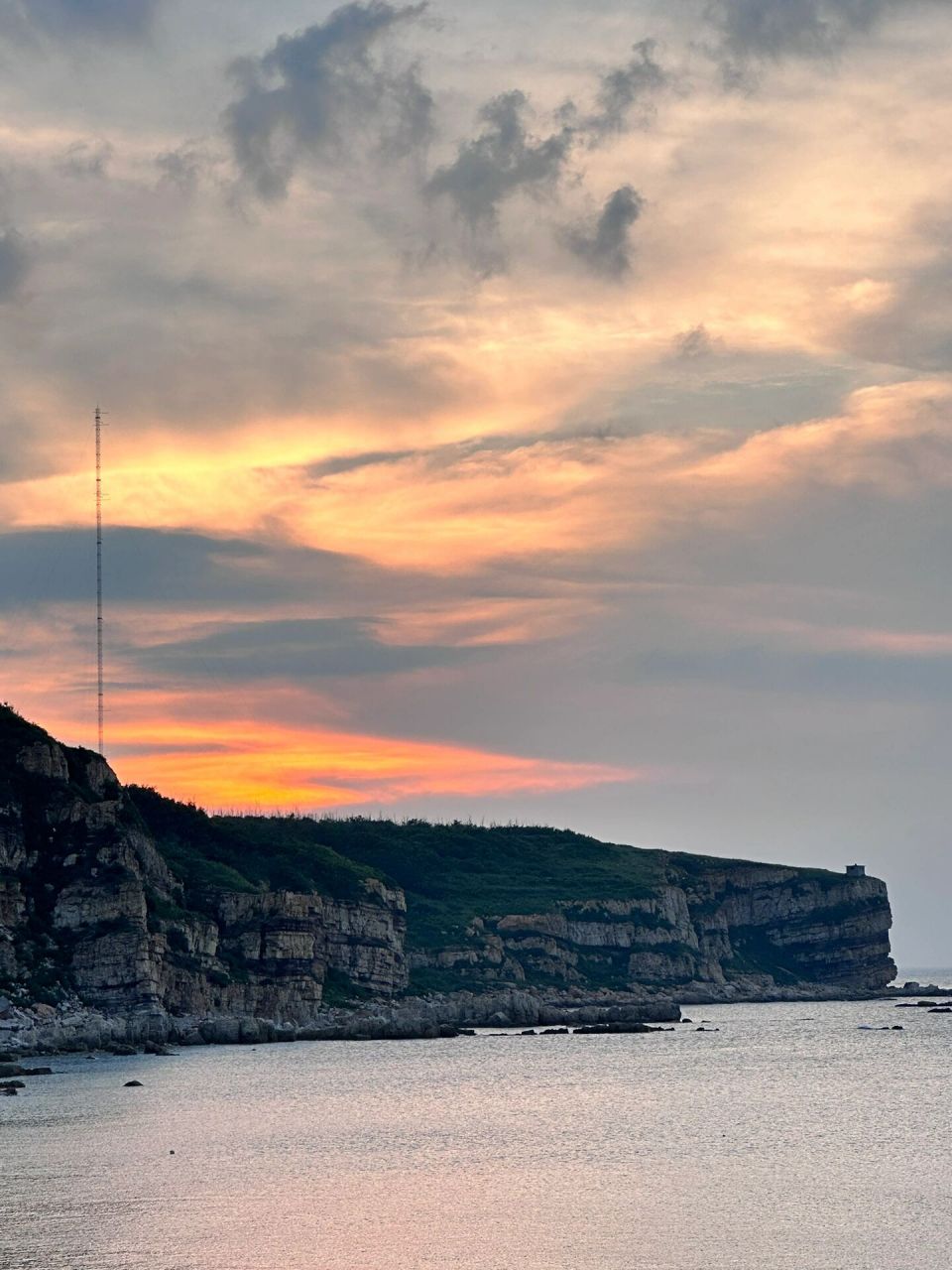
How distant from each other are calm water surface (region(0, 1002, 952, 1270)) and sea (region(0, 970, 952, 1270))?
0.17 meters

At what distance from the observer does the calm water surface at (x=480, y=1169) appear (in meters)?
48.8

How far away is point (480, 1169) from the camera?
66375mm

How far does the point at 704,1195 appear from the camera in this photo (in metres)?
57.7

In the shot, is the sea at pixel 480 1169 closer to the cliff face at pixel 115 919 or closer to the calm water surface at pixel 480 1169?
the calm water surface at pixel 480 1169

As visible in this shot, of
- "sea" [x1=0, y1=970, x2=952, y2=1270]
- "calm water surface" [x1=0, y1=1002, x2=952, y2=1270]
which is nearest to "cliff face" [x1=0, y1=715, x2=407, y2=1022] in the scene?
"calm water surface" [x1=0, y1=1002, x2=952, y2=1270]

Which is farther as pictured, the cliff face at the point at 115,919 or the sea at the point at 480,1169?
the cliff face at the point at 115,919

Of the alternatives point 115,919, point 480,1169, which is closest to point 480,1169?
point 480,1169

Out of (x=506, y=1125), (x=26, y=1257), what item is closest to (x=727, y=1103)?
(x=506, y=1125)

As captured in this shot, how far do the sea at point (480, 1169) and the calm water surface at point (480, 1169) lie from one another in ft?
0.57

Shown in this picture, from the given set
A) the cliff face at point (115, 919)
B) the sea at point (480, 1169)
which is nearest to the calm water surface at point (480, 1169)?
the sea at point (480, 1169)

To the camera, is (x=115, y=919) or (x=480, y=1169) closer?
(x=480, y=1169)

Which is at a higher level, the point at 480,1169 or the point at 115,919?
the point at 115,919

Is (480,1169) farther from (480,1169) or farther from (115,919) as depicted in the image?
(115,919)

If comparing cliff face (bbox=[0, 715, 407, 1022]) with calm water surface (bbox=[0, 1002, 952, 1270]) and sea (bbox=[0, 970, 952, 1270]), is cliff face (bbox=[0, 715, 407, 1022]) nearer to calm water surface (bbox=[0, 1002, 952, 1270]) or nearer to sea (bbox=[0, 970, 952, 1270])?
calm water surface (bbox=[0, 1002, 952, 1270])
